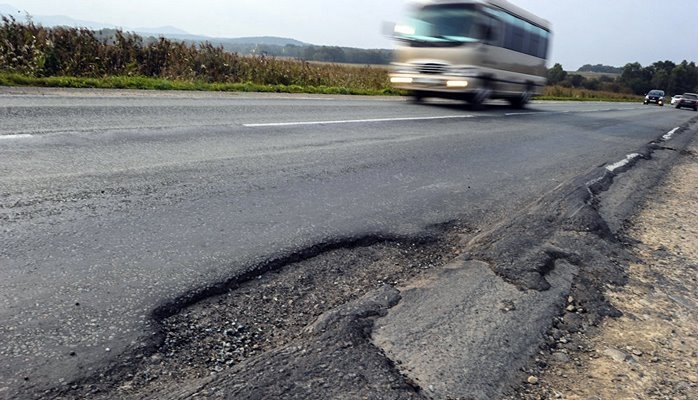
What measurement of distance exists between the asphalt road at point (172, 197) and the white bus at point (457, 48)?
4.90 metres

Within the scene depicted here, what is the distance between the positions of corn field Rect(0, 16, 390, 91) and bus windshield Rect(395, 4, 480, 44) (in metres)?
6.10

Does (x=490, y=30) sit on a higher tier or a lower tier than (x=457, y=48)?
higher

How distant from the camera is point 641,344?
2.32m

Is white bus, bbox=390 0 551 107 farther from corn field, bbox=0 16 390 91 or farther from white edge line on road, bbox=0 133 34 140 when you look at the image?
white edge line on road, bbox=0 133 34 140

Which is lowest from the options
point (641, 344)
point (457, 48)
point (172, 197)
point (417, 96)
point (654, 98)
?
point (641, 344)

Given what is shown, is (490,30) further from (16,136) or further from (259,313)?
(259,313)

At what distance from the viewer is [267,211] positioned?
3.49m

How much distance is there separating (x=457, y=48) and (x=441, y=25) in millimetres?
811

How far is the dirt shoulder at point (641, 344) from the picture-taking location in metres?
1.94

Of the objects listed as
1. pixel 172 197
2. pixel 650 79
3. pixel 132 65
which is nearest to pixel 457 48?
pixel 132 65

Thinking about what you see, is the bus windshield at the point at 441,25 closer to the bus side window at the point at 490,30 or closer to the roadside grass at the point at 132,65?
the bus side window at the point at 490,30

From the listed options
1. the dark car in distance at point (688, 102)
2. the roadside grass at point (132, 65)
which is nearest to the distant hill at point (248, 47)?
the roadside grass at point (132, 65)

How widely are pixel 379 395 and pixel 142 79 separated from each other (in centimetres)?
1262

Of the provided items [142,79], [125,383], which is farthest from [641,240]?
[142,79]
